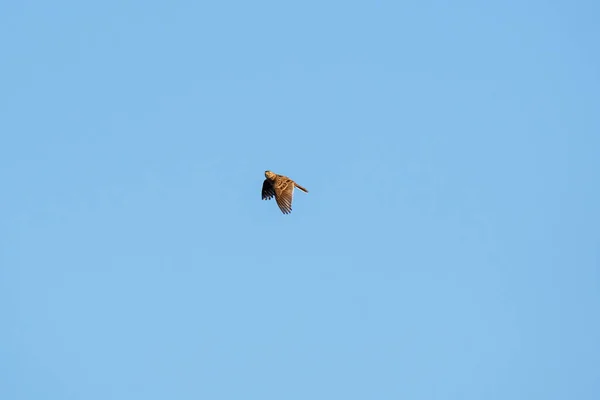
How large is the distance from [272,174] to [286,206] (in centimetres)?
178

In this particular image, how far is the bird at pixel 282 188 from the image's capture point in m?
75.8

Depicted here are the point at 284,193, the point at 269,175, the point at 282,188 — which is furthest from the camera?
the point at 269,175

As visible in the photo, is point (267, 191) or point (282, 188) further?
point (267, 191)

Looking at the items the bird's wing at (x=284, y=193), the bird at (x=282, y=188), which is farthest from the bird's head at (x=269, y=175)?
the bird's wing at (x=284, y=193)

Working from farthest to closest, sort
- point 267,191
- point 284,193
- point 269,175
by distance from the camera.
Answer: point 267,191, point 269,175, point 284,193

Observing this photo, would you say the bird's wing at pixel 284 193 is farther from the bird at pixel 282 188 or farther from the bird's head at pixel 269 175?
the bird's head at pixel 269 175

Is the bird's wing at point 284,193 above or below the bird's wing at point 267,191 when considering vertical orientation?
below

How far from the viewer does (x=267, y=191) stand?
255 feet

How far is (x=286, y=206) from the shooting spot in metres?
75.8

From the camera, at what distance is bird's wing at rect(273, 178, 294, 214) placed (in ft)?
249

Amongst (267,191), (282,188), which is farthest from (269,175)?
(267,191)

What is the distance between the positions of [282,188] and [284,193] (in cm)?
29

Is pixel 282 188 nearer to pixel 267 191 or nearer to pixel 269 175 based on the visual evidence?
pixel 269 175

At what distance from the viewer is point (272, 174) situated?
76812mm
